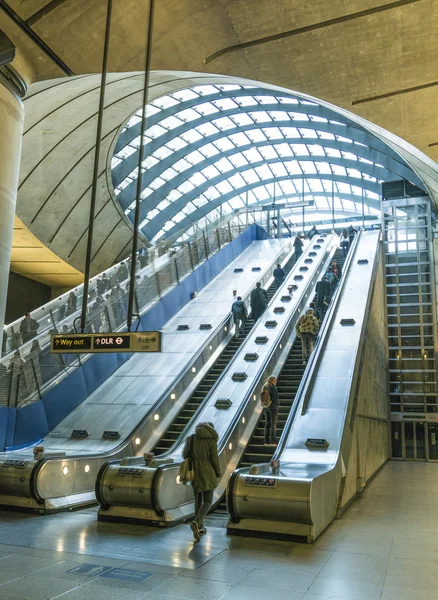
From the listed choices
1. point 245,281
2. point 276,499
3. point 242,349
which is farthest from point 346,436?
point 245,281

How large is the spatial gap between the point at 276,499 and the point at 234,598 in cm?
240

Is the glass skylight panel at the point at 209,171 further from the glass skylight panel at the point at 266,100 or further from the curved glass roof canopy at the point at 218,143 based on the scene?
the glass skylight panel at the point at 266,100

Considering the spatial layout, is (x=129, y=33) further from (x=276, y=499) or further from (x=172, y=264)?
(x=172, y=264)

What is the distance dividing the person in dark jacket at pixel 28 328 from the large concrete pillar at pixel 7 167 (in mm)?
7172

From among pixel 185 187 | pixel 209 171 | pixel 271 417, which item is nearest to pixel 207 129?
pixel 185 187

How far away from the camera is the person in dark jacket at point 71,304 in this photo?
55.8 ft

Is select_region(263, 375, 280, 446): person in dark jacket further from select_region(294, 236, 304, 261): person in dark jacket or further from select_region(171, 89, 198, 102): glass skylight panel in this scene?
select_region(171, 89, 198, 102): glass skylight panel

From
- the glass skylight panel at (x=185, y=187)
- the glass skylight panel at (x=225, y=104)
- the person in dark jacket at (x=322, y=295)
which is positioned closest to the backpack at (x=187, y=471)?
the person in dark jacket at (x=322, y=295)

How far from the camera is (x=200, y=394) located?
13867 mm

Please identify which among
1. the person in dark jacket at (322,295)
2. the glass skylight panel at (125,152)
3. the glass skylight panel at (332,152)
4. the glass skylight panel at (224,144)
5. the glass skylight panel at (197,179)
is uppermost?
the glass skylight panel at (224,144)

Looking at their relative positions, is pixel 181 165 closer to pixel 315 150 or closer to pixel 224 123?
pixel 224 123

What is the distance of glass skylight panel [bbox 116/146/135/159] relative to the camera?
34.6 m

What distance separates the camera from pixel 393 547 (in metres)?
6.75

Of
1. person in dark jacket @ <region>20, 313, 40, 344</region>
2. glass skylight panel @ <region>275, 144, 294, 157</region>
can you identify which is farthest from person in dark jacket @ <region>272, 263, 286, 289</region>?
glass skylight panel @ <region>275, 144, 294, 157</region>
